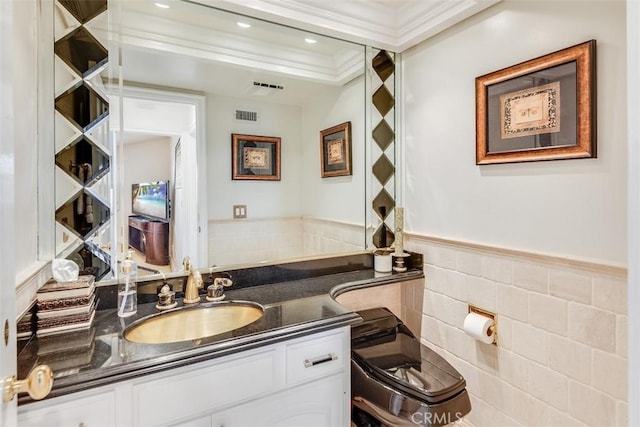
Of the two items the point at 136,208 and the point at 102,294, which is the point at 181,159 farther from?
the point at 102,294

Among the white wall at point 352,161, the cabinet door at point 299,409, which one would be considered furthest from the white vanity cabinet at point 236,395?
the white wall at point 352,161

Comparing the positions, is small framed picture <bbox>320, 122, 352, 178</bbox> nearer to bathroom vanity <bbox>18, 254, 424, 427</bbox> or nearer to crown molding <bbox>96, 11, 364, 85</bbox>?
crown molding <bbox>96, 11, 364, 85</bbox>

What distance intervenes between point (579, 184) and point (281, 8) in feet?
4.84

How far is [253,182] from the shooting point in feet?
6.29

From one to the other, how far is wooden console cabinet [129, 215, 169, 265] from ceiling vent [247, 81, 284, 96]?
872 millimetres

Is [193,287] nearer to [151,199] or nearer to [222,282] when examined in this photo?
[222,282]

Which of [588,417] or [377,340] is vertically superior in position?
[377,340]

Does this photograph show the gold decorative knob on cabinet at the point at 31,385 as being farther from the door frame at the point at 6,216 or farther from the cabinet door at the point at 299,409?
the cabinet door at the point at 299,409

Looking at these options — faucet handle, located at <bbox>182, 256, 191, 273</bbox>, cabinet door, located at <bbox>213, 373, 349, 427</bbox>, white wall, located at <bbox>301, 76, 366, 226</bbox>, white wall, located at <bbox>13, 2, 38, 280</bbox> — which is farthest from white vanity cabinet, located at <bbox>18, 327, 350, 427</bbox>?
white wall, located at <bbox>301, 76, 366, 226</bbox>

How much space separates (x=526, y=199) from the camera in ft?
4.54

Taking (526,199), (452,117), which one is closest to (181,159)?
(452,117)

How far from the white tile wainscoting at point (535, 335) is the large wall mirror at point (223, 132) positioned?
64 cm

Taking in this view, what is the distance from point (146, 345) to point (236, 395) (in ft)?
1.10

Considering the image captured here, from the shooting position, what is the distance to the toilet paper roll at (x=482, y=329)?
1.50m
